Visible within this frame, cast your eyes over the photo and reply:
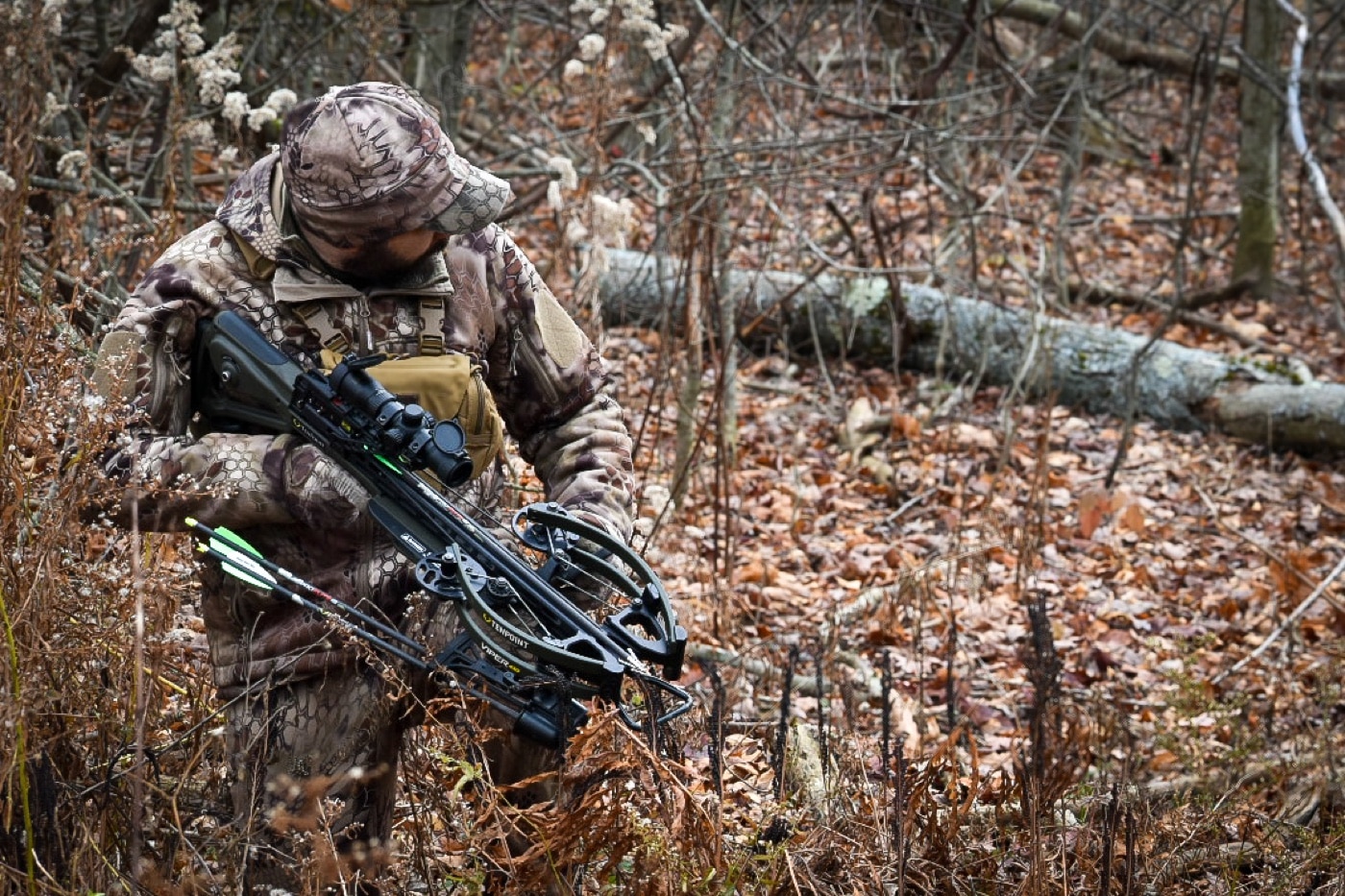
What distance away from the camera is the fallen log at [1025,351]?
8047 mm

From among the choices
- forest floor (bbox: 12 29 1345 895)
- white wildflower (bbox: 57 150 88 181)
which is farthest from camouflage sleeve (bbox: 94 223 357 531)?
white wildflower (bbox: 57 150 88 181)

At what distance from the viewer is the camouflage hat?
2.63m

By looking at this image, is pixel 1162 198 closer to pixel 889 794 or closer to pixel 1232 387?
pixel 1232 387

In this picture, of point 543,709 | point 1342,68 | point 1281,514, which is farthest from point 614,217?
point 1342,68

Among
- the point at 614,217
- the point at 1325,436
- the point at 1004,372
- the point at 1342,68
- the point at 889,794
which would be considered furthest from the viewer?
the point at 1342,68

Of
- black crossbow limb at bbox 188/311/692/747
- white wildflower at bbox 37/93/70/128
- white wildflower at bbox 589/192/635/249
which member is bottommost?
black crossbow limb at bbox 188/311/692/747

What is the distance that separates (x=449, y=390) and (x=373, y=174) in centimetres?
43

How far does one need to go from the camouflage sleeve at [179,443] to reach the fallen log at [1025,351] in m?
5.26

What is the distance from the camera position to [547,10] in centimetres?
958

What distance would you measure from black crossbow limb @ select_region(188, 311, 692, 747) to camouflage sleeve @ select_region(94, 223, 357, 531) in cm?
5

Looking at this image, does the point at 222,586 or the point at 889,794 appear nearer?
the point at 222,586

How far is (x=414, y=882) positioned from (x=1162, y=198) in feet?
36.3

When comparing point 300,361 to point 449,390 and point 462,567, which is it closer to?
point 449,390

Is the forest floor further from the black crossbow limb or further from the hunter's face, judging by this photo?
the hunter's face
